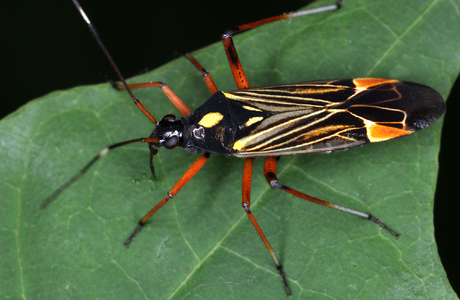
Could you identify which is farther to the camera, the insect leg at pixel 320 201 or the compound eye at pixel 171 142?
the compound eye at pixel 171 142

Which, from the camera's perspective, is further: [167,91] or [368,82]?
[167,91]

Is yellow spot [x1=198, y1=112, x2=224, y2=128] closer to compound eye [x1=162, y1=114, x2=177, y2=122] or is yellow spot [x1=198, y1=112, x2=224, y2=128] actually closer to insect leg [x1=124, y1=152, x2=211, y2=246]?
compound eye [x1=162, y1=114, x2=177, y2=122]

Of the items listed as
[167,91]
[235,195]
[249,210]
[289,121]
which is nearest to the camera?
[249,210]

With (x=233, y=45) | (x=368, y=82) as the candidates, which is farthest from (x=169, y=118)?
(x=368, y=82)

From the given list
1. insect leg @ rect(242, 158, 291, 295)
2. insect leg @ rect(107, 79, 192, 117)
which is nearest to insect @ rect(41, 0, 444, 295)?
insect leg @ rect(242, 158, 291, 295)

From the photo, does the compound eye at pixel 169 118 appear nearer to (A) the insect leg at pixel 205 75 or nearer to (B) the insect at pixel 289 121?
(B) the insect at pixel 289 121

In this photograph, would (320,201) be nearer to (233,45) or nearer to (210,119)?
(210,119)

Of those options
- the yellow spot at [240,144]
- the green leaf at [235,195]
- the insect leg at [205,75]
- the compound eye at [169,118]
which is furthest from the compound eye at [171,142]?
the insect leg at [205,75]

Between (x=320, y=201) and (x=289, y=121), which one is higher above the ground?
(x=289, y=121)
